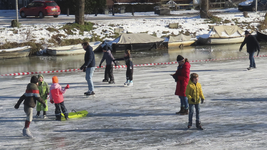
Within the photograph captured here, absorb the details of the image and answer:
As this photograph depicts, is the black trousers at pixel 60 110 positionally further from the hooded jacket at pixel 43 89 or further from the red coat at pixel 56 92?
the hooded jacket at pixel 43 89

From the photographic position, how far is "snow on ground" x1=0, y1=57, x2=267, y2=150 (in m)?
8.20

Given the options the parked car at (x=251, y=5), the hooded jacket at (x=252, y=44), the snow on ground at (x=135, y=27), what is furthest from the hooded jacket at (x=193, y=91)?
the parked car at (x=251, y=5)

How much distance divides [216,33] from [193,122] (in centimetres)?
2728

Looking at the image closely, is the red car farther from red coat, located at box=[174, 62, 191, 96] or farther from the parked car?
red coat, located at box=[174, 62, 191, 96]

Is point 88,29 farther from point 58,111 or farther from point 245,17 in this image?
point 58,111

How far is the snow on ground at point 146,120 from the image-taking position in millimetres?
8203

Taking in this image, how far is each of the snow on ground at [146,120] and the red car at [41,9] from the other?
982 inches

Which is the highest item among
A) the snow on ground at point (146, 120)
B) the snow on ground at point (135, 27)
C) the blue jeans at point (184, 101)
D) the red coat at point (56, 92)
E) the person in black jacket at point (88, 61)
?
the snow on ground at point (135, 27)

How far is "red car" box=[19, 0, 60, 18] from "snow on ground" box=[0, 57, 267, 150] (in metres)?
24.9

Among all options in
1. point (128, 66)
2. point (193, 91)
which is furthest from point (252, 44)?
point (193, 91)

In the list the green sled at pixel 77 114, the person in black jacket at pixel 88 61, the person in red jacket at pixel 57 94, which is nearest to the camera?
the person in red jacket at pixel 57 94

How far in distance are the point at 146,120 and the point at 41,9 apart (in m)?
32.4

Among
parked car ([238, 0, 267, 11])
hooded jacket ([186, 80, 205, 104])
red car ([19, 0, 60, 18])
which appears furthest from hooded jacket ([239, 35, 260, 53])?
parked car ([238, 0, 267, 11])

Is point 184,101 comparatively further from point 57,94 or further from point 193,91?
point 57,94
